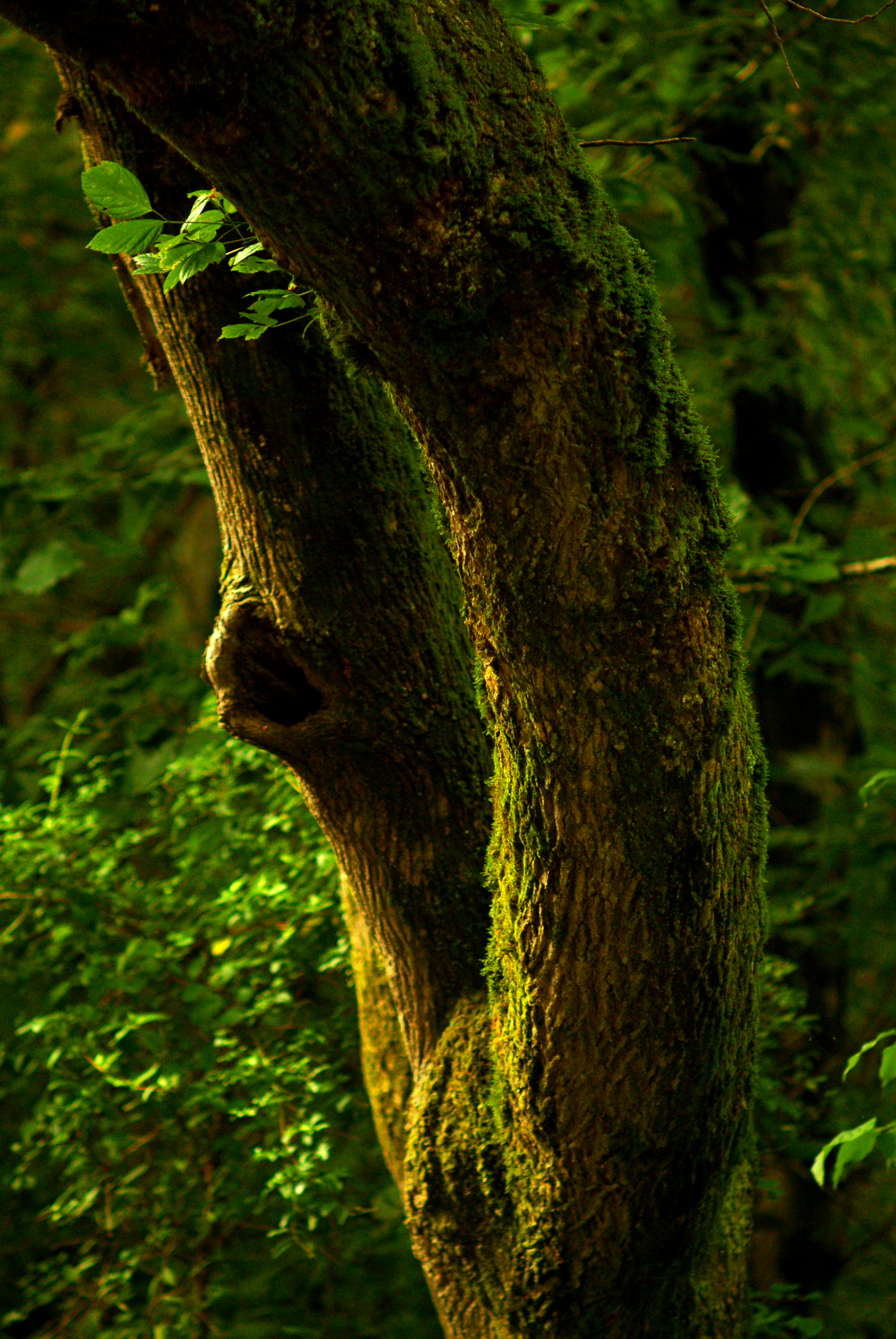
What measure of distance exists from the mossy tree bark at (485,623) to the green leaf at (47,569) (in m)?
1.70

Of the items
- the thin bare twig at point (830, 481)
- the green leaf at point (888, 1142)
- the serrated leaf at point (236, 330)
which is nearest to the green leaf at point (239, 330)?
the serrated leaf at point (236, 330)

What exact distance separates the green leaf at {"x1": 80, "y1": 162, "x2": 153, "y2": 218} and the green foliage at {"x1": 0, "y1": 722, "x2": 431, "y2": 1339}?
162 cm

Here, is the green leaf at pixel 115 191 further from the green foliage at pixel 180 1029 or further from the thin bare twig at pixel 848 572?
the thin bare twig at pixel 848 572

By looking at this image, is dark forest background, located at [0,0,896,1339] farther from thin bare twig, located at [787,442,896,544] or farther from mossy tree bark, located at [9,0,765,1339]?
mossy tree bark, located at [9,0,765,1339]

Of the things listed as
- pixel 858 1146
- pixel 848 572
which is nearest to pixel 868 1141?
pixel 858 1146

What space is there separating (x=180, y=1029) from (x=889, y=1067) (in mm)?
1790

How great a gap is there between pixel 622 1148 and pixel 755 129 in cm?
391

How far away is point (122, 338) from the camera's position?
21.4ft

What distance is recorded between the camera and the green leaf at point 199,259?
1.31 m

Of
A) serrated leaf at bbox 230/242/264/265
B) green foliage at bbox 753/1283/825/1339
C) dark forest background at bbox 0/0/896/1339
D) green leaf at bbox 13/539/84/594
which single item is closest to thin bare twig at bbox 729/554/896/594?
dark forest background at bbox 0/0/896/1339

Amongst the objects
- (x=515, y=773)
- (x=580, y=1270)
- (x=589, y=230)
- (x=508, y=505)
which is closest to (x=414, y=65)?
(x=589, y=230)

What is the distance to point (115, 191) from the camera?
1282mm

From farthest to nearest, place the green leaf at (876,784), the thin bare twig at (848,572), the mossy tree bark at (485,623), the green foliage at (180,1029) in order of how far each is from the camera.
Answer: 1. the thin bare twig at (848,572)
2. the green foliage at (180,1029)
3. the green leaf at (876,784)
4. the mossy tree bark at (485,623)

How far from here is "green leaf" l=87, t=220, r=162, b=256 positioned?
1.29 m
